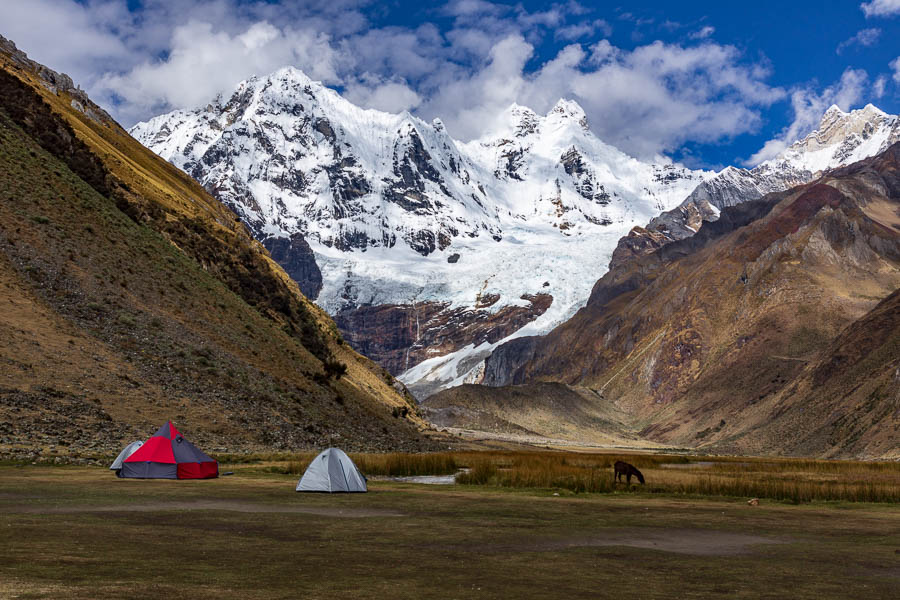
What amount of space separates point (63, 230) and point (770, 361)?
138m

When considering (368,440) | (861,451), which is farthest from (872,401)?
(368,440)

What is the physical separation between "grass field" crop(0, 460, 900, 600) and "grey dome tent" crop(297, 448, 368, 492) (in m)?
0.98

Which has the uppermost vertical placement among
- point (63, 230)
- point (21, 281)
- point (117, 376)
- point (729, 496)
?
point (63, 230)

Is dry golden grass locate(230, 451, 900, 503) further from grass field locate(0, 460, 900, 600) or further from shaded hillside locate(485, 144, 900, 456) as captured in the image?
shaded hillside locate(485, 144, 900, 456)

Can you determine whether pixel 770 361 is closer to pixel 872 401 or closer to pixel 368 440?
pixel 872 401

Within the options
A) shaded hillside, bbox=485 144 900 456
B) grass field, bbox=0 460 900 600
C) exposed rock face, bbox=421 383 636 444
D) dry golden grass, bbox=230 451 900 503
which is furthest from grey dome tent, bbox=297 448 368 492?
exposed rock face, bbox=421 383 636 444

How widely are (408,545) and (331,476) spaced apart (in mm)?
14588

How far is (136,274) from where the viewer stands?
62.9 metres

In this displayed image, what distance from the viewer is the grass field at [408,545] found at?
1412cm

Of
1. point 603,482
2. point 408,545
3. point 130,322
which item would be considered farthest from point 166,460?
point 130,322

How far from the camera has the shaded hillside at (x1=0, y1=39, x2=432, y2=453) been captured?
45.9 metres

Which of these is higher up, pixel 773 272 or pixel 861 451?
pixel 773 272

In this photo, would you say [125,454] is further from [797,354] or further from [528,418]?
[528,418]

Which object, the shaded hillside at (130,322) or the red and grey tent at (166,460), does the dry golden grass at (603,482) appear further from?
the shaded hillside at (130,322)
